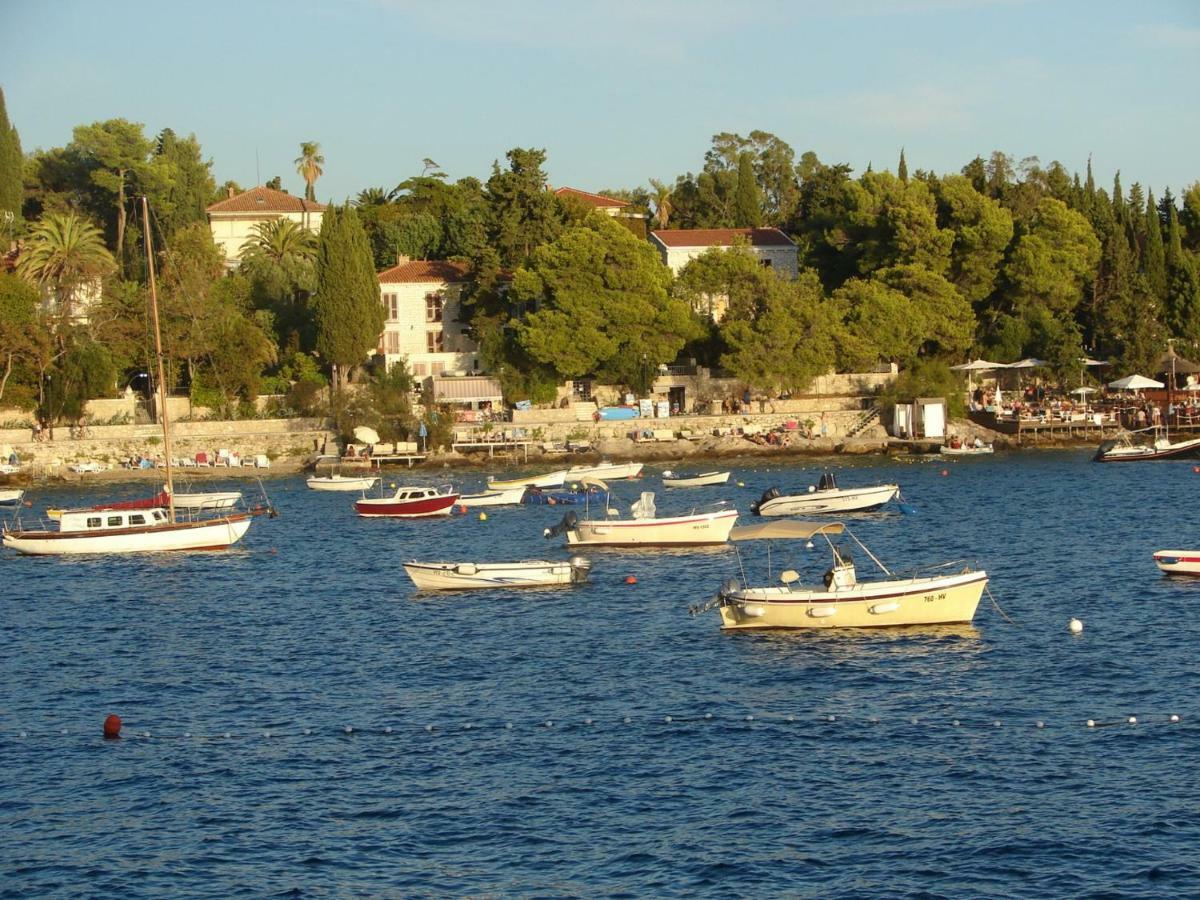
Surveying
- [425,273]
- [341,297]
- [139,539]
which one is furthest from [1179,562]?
[425,273]

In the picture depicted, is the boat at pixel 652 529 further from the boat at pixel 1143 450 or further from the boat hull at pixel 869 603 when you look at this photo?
the boat at pixel 1143 450

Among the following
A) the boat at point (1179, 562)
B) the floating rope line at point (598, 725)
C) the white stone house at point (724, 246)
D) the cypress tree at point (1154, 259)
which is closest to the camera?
the floating rope line at point (598, 725)

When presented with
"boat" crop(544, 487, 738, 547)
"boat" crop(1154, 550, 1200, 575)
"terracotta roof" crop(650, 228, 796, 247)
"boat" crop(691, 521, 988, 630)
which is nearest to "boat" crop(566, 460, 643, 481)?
"boat" crop(544, 487, 738, 547)

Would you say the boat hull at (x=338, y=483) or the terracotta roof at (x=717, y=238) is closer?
the boat hull at (x=338, y=483)

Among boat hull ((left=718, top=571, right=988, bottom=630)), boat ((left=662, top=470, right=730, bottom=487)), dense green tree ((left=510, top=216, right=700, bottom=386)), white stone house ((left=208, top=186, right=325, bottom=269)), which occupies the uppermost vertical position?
white stone house ((left=208, top=186, right=325, bottom=269))

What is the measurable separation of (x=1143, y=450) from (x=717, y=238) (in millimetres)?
36064

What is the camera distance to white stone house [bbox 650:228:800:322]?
4122 inches

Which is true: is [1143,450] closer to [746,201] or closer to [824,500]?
[824,500]

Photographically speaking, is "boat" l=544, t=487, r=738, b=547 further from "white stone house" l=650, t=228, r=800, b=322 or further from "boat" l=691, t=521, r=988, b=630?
"white stone house" l=650, t=228, r=800, b=322

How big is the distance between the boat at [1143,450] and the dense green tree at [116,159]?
245 feet

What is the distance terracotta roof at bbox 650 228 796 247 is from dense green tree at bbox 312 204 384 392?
77.7ft

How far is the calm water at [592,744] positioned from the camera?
73.9 feet

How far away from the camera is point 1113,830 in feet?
76.0

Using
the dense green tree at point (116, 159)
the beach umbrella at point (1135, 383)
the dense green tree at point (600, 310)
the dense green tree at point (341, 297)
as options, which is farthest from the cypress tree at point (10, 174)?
the beach umbrella at point (1135, 383)
